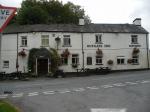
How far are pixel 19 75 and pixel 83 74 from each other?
8.16 meters

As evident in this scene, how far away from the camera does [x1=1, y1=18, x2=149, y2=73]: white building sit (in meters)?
40.6

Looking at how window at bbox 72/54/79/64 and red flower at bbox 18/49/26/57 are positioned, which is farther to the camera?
window at bbox 72/54/79/64

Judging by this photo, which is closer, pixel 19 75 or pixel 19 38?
pixel 19 75

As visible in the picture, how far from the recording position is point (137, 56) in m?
42.5

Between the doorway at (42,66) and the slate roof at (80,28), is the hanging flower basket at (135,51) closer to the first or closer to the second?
the slate roof at (80,28)

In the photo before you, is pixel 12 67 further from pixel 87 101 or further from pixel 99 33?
pixel 87 101

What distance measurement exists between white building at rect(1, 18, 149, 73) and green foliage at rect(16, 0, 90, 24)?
14.5 metres

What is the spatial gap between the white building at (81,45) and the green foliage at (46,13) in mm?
14521

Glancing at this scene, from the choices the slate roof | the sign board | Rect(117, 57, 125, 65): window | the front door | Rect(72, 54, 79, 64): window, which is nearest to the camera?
the sign board

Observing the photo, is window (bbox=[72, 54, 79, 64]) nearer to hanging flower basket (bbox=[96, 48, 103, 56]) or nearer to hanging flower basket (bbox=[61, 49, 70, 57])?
hanging flower basket (bbox=[61, 49, 70, 57])

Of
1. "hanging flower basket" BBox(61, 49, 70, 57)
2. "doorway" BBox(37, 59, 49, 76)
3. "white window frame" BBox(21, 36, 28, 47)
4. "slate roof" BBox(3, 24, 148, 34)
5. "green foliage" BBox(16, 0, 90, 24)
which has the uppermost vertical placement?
"green foliage" BBox(16, 0, 90, 24)

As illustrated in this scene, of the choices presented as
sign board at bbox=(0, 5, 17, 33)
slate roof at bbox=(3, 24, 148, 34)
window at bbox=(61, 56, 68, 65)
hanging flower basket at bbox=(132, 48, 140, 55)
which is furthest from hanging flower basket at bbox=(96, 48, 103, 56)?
sign board at bbox=(0, 5, 17, 33)

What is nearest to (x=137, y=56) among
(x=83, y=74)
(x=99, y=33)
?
(x=99, y=33)

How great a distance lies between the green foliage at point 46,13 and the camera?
57281mm
